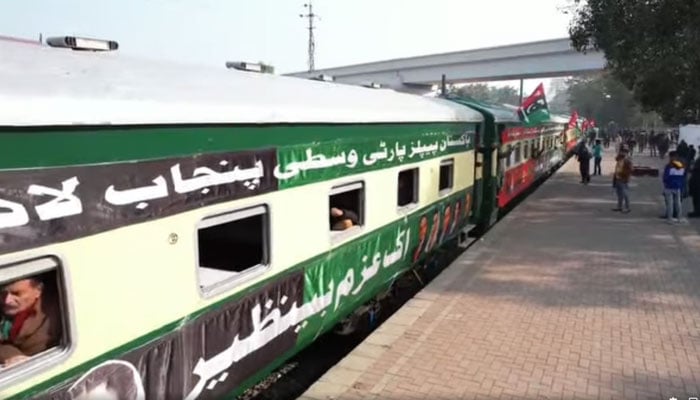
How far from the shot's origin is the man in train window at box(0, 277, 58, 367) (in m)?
2.41

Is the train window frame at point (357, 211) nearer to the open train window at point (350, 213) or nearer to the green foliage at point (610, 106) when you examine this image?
the open train window at point (350, 213)

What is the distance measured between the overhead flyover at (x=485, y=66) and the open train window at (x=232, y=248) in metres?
34.4

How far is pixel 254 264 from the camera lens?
13.9ft

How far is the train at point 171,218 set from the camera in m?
2.34

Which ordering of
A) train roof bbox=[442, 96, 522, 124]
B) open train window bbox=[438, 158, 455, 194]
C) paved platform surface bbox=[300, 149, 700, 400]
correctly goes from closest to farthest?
paved platform surface bbox=[300, 149, 700, 400], open train window bbox=[438, 158, 455, 194], train roof bbox=[442, 96, 522, 124]

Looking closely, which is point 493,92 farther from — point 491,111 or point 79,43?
point 79,43

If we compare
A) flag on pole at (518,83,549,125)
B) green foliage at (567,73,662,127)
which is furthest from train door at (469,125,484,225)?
green foliage at (567,73,662,127)

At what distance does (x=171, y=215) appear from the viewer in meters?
2.96

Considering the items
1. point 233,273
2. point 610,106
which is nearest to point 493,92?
point 610,106

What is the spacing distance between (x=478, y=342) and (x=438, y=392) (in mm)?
1196

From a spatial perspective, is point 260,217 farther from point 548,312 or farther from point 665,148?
point 665,148

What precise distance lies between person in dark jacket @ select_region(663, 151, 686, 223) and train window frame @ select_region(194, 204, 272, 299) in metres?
10.6

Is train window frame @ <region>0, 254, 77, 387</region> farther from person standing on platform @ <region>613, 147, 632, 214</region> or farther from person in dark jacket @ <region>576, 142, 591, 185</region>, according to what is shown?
person in dark jacket @ <region>576, 142, 591, 185</region>

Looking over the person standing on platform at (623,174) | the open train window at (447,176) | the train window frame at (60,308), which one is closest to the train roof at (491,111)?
the open train window at (447,176)
